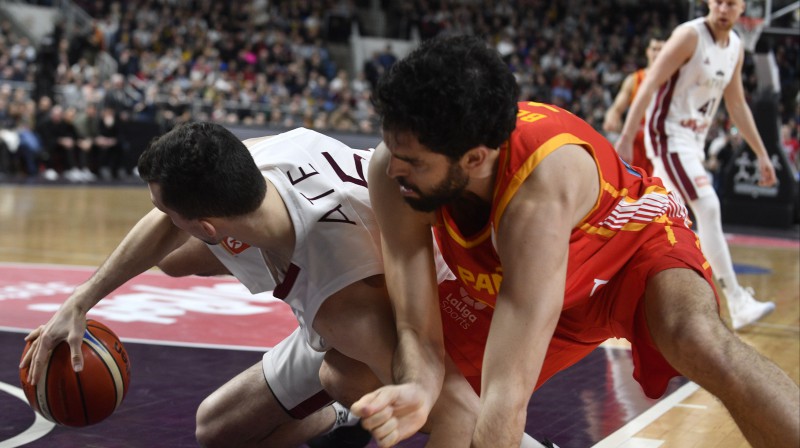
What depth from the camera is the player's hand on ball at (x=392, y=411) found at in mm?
2240

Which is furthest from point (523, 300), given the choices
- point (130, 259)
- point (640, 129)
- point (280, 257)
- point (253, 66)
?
point (253, 66)

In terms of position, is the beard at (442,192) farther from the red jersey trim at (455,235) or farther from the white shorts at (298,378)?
the white shorts at (298,378)

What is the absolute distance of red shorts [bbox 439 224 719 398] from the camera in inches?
114

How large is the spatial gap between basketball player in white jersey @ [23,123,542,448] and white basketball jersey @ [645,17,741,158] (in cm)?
343

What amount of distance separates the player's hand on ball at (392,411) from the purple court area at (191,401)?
3.87ft

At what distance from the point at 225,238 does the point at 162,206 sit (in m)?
0.31

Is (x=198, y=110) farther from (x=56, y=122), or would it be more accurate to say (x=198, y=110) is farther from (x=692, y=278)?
(x=692, y=278)

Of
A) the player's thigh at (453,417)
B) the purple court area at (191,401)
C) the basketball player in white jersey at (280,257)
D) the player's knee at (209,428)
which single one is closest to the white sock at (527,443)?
the basketball player in white jersey at (280,257)

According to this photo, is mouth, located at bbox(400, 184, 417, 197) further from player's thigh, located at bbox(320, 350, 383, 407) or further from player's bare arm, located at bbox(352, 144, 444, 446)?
player's thigh, located at bbox(320, 350, 383, 407)

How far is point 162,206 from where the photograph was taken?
2.81 m

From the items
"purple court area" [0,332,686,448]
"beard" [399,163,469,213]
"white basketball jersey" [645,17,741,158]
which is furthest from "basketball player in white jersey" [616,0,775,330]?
"beard" [399,163,469,213]

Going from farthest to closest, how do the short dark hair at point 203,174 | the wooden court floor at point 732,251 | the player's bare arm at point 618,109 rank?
the player's bare arm at point 618,109 → the wooden court floor at point 732,251 → the short dark hair at point 203,174

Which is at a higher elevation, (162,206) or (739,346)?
(162,206)

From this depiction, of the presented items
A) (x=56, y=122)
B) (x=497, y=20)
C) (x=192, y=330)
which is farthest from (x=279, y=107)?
(x=192, y=330)
